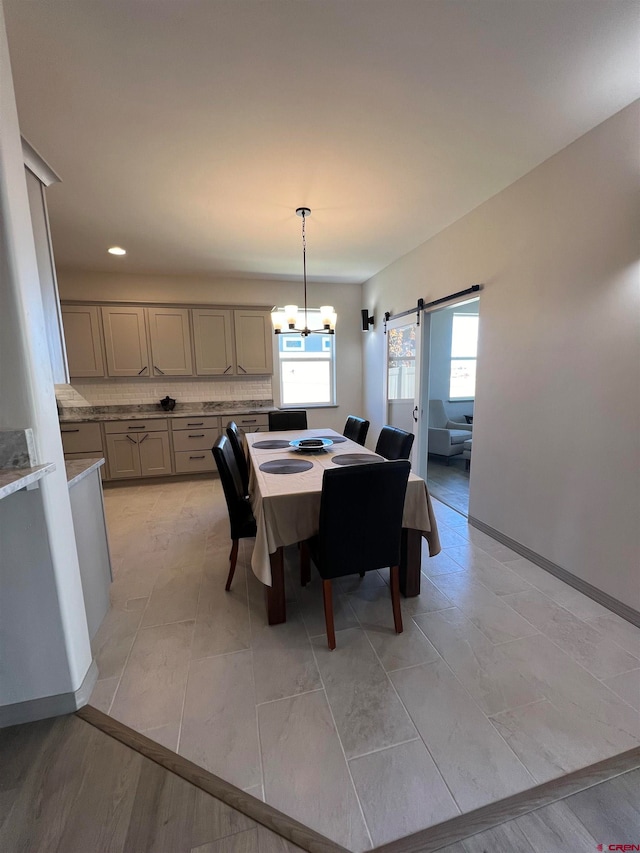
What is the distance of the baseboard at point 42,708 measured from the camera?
1360 millimetres

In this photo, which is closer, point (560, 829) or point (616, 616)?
point (560, 829)

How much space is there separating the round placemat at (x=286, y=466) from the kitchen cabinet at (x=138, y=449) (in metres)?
2.60

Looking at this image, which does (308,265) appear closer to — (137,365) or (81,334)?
(137,365)

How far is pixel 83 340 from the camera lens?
421cm

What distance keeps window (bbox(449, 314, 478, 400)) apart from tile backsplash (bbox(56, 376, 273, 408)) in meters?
3.04

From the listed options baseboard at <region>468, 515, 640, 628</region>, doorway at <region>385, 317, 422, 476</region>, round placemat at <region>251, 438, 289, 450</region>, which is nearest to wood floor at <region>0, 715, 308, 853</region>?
round placemat at <region>251, 438, 289, 450</region>

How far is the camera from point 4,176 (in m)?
1.13

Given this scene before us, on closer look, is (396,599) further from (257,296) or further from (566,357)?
(257,296)

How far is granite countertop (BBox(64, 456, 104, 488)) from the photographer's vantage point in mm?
1626

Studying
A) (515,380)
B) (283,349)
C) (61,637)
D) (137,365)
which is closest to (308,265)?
(283,349)

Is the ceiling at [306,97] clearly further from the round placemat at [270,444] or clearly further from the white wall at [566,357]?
the round placemat at [270,444]

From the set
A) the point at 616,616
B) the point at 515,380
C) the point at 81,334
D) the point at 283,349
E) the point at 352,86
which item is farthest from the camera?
the point at 283,349

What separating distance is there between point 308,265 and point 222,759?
443cm

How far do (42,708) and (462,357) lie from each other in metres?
6.00
